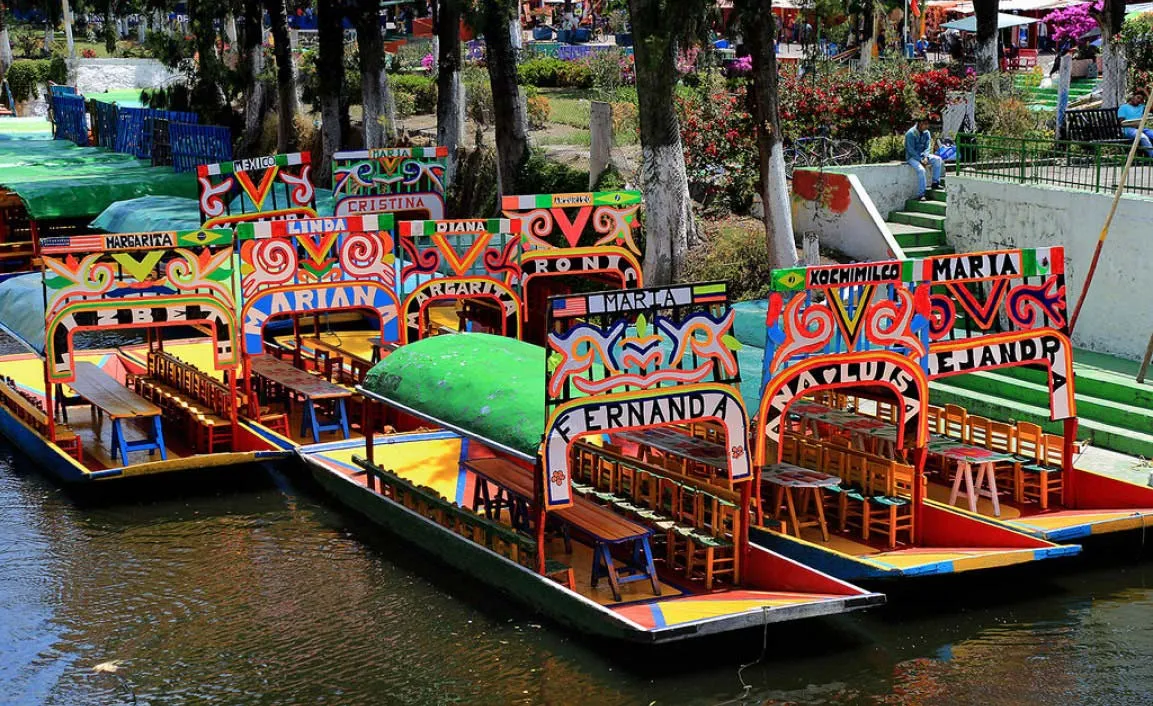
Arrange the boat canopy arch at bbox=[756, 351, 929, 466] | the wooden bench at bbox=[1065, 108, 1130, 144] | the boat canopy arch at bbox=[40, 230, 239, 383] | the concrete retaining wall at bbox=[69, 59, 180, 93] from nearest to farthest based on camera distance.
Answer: the boat canopy arch at bbox=[756, 351, 929, 466] < the boat canopy arch at bbox=[40, 230, 239, 383] < the wooden bench at bbox=[1065, 108, 1130, 144] < the concrete retaining wall at bbox=[69, 59, 180, 93]

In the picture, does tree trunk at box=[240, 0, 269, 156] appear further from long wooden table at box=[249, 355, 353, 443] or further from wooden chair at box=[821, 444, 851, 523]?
wooden chair at box=[821, 444, 851, 523]

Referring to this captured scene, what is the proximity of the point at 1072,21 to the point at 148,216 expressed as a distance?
77.6 ft

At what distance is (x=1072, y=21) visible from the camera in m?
39.8

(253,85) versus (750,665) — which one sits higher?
(253,85)

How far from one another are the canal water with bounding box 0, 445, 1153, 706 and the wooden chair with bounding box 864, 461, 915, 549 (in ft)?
2.25

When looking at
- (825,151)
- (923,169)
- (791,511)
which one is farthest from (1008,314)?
(825,151)

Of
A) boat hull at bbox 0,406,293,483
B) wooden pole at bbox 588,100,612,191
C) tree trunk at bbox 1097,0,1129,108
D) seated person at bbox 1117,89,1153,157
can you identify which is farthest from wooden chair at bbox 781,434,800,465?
tree trunk at bbox 1097,0,1129,108

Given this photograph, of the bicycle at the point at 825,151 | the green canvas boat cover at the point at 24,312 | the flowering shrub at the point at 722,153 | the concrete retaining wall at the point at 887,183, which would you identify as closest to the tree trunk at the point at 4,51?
the green canvas boat cover at the point at 24,312

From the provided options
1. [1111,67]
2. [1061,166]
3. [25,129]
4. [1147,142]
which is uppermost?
[1111,67]

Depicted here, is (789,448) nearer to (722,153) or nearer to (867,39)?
(722,153)

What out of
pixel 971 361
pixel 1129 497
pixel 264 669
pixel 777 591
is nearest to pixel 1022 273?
pixel 971 361

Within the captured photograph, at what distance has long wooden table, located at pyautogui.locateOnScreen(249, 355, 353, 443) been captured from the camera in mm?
19906

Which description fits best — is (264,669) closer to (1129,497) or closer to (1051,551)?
(1051,551)

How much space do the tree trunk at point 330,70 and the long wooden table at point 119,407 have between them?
47.5 feet
